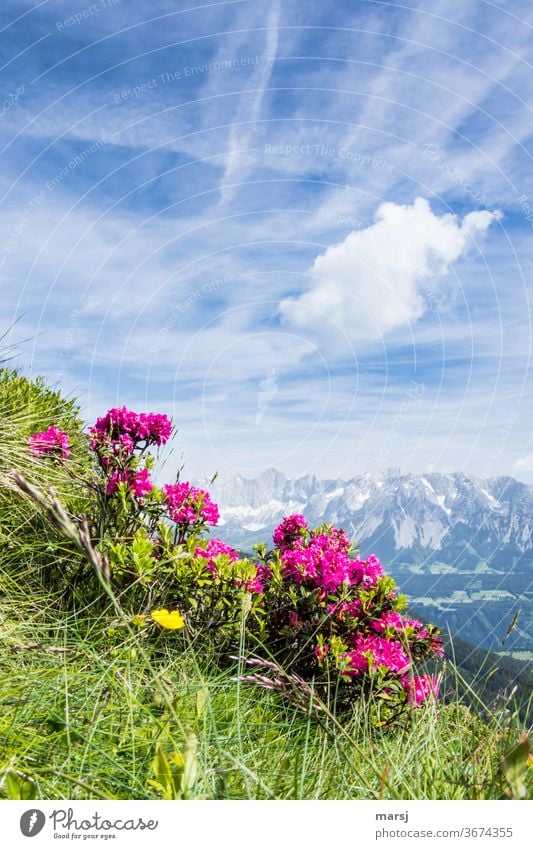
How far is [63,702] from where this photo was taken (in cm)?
290

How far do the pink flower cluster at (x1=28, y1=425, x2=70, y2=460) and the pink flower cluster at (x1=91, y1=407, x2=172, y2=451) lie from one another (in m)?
0.43

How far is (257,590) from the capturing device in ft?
16.9

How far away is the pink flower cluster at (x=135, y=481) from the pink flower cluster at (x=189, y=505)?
0.27 meters

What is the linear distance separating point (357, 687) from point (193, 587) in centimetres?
164

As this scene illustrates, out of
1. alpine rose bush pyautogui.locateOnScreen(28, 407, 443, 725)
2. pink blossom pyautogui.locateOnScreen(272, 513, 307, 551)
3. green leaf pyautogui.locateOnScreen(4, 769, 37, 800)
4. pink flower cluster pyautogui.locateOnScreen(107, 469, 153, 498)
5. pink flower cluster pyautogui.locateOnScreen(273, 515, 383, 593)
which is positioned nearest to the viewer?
green leaf pyautogui.locateOnScreen(4, 769, 37, 800)

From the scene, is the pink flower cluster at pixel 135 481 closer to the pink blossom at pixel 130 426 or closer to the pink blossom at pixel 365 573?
the pink blossom at pixel 130 426

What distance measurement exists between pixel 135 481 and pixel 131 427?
2.67ft

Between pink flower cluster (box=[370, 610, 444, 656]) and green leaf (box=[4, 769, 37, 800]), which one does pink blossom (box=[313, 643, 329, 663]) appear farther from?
green leaf (box=[4, 769, 37, 800])

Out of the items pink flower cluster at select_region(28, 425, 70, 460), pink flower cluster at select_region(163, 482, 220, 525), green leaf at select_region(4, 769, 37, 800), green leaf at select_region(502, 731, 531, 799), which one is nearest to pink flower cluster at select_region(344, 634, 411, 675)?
pink flower cluster at select_region(163, 482, 220, 525)

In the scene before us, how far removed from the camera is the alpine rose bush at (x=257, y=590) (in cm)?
457

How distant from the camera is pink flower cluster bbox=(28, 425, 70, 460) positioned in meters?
6.08

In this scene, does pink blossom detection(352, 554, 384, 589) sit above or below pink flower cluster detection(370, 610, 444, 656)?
above
